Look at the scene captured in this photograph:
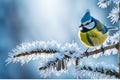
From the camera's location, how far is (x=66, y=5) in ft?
4.22

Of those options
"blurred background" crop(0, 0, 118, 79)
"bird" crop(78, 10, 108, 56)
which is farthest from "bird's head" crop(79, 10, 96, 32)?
"blurred background" crop(0, 0, 118, 79)

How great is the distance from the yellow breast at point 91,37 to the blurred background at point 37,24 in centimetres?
57

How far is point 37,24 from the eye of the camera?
4.31 ft

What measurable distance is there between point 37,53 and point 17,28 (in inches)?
38.4

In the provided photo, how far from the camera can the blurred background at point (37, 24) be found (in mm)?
1219

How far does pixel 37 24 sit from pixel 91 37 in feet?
2.50

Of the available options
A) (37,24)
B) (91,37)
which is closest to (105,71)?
(91,37)

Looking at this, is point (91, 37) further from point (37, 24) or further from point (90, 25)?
point (37, 24)

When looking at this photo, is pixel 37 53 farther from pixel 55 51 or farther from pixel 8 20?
pixel 8 20

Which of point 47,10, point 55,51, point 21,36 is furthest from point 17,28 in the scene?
point 55,51

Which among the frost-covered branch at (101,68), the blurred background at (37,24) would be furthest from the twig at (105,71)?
the blurred background at (37,24)

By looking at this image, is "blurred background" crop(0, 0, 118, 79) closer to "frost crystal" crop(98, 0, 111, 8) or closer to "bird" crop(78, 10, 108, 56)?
"bird" crop(78, 10, 108, 56)

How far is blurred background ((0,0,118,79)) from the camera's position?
122 cm

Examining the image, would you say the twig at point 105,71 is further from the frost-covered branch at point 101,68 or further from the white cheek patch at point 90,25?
the white cheek patch at point 90,25
